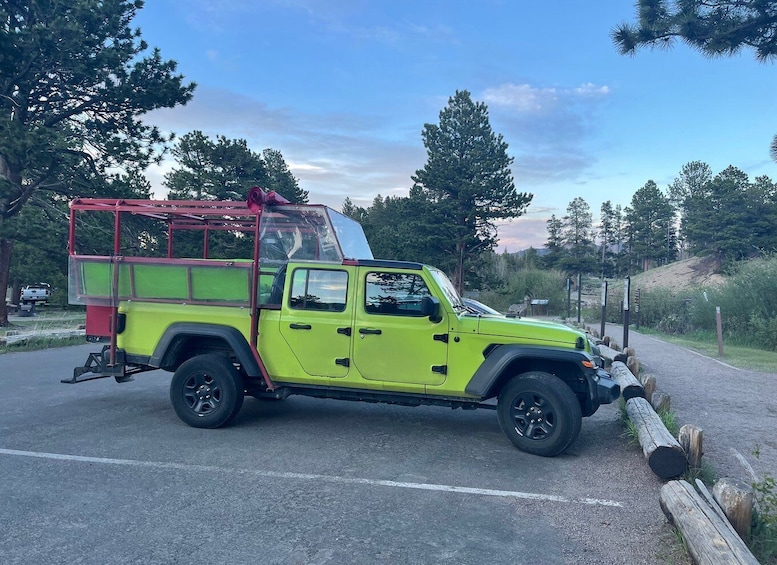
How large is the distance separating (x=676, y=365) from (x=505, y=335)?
880cm

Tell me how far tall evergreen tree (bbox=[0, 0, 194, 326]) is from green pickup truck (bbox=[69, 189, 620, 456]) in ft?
42.8

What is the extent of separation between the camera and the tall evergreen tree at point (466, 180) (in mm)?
32562

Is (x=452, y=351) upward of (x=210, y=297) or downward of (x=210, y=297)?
downward

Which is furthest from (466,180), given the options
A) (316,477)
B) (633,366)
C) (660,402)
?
(316,477)

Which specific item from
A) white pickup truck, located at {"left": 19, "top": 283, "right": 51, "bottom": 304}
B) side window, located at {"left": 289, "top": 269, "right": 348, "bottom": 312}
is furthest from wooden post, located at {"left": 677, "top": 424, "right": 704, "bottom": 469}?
white pickup truck, located at {"left": 19, "top": 283, "right": 51, "bottom": 304}

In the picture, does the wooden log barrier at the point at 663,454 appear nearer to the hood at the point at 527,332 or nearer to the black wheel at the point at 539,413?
the black wheel at the point at 539,413

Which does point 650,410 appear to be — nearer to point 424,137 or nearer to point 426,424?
point 426,424

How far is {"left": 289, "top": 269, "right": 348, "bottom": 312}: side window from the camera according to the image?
6430 millimetres

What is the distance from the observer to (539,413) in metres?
5.95

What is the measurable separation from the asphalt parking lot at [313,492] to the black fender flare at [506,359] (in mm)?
732

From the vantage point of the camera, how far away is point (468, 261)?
1315 inches

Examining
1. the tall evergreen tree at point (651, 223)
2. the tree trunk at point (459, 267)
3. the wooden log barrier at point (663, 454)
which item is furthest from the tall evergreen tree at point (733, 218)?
the wooden log barrier at point (663, 454)

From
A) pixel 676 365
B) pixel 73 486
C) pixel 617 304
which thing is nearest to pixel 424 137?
pixel 617 304

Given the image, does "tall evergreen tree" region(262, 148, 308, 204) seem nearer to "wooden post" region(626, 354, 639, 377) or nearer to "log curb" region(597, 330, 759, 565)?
"wooden post" region(626, 354, 639, 377)
